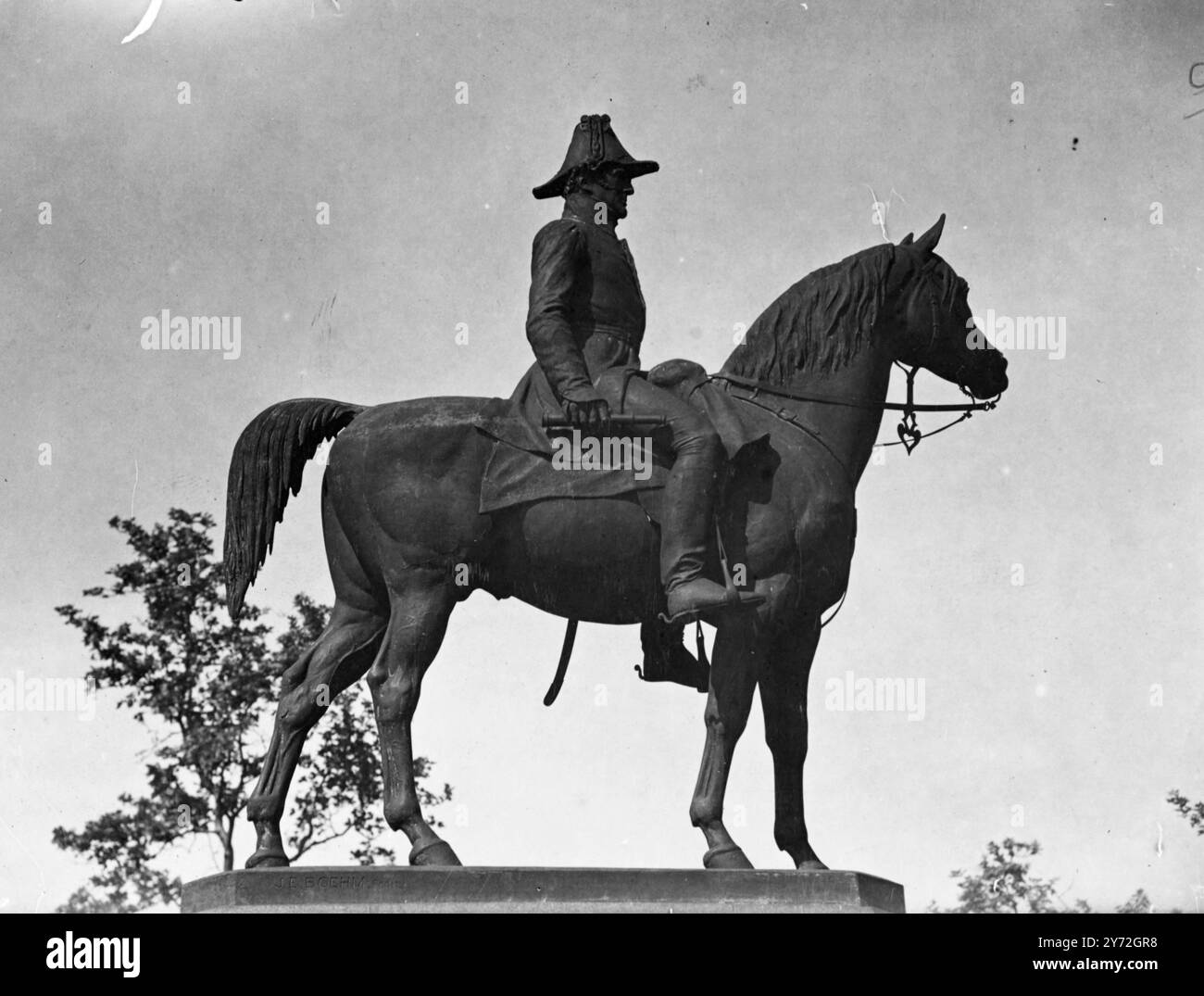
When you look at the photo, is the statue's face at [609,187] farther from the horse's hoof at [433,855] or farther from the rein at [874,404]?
the horse's hoof at [433,855]

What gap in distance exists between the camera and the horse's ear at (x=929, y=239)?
1516 cm

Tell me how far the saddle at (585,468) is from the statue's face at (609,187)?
47.5 inches

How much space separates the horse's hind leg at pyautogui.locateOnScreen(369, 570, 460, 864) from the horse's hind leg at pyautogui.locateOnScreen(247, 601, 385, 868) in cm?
27

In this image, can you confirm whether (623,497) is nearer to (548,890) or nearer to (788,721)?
(788,721)

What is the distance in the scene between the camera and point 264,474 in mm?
15281

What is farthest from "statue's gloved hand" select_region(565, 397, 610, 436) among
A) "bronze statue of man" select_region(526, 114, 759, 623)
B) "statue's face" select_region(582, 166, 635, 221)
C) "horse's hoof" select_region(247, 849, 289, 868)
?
"horse's hoof" select_region(247, 849, 289, 868)

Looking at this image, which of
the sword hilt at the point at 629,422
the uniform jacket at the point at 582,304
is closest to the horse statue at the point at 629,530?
the sword hilt at the point at 629,422

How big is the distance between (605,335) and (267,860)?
12.7 feet

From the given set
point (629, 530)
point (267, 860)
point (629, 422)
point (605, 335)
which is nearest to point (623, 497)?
point (629, 530)

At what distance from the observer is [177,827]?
77.0 feet

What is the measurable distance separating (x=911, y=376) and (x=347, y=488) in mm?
3673
